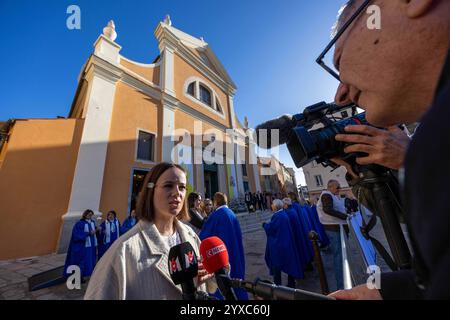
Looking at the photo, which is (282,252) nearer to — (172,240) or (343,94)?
(172,240)

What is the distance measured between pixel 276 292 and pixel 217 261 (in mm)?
534

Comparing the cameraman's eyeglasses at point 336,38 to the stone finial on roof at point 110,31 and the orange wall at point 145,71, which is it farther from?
the stone finial on roof at point 110,31

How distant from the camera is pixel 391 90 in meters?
0.65

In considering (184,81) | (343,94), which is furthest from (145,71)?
(343,94)

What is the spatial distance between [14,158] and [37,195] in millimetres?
1267

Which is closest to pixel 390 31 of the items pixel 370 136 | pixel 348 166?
pixel 370 136

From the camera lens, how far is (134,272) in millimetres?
1122

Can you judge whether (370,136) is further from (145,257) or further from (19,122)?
(19,122)

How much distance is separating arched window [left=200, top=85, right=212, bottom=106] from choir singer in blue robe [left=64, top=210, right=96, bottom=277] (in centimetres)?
1148

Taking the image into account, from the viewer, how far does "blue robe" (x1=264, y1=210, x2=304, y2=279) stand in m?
3.51

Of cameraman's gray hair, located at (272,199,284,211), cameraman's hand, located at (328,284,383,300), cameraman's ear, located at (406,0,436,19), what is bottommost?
cameraman's hand, located at (328,284,383,300)

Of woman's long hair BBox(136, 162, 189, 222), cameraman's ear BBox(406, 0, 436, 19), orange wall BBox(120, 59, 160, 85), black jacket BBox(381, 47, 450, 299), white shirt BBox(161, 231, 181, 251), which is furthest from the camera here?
orange wall BBox(120, 59, 160, 85)

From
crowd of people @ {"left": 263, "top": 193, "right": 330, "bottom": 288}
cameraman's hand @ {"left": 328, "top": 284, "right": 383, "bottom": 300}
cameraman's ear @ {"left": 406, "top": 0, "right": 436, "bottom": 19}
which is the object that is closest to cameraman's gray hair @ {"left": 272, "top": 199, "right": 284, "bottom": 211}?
crowd of people @ {"left": 263, "top": 193, "right": 330, "bottom": 288}

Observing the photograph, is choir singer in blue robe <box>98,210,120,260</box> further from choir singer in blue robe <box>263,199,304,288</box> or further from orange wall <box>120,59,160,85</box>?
orange wall <box>120,59,160,85</box>
